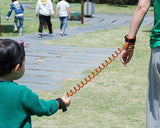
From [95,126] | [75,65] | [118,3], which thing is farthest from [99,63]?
[118,3]

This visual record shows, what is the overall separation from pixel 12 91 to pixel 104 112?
256cm

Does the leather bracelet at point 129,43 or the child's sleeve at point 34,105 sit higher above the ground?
the leather bracelet at point 129,43

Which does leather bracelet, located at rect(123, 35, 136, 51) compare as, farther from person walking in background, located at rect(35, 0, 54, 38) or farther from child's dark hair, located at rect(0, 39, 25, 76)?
person walking in background, located at rect(35, 0, 54, 38)

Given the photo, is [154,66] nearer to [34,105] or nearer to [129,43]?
[129,43]

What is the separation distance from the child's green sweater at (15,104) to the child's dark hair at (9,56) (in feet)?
0.36

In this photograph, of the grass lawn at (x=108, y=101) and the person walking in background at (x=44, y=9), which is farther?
the person walking in background at (x=44, y=9)

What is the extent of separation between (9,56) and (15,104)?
0.32 metres

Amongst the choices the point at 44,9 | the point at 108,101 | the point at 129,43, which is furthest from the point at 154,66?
the point at 44,9

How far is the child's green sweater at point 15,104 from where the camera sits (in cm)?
215

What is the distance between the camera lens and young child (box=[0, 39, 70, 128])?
2.13m

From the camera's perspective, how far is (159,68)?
2.72m

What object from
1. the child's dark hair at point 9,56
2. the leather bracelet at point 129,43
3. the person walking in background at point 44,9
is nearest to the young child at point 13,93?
the child's dark hair at point 9,56

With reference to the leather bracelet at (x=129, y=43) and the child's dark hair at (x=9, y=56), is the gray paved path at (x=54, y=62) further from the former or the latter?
the child's dark hair at (x=9, y=56)

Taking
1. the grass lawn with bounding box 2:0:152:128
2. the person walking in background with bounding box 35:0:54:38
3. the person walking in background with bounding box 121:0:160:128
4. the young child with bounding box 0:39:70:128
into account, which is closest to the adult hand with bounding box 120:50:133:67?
the person walking in background with bounding box 121:0:160:128
